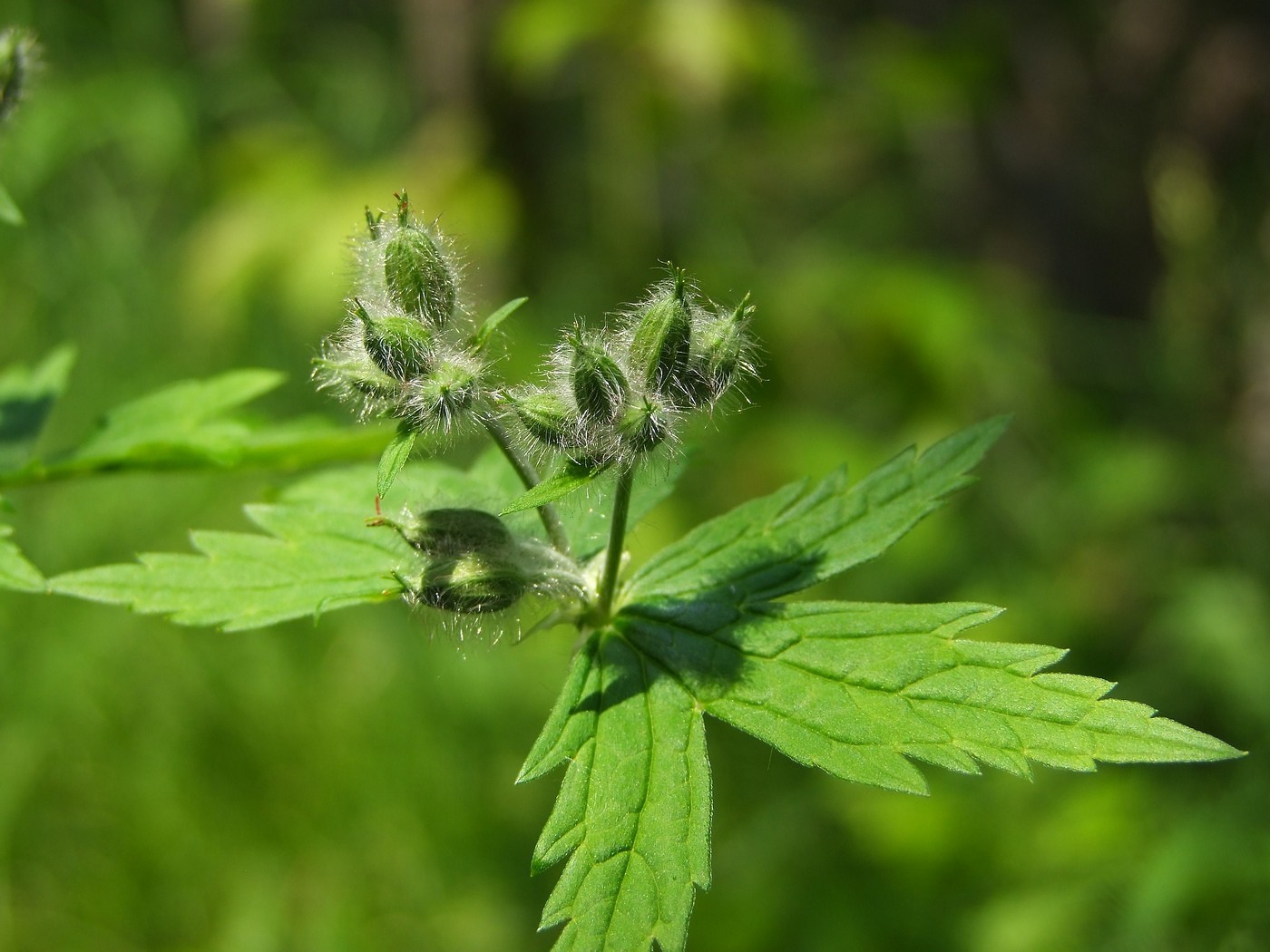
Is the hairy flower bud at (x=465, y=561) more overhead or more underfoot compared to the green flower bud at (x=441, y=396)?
more underfoot

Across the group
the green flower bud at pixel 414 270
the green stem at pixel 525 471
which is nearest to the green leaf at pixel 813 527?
the green stem at pixel 525 471

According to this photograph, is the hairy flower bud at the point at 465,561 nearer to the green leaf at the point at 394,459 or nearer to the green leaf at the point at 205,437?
the green leaf at the point at 394,459

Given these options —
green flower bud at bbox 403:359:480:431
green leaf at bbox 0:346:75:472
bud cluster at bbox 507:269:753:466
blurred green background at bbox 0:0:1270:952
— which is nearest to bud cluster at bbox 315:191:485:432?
green flower bud at bbox 403:359:480:431

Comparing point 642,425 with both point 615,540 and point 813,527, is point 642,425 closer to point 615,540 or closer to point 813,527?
point 615,540

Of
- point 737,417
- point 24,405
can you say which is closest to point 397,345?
point 24,405

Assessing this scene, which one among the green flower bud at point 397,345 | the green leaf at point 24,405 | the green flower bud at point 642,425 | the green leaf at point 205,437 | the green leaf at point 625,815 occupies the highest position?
the green leaf at point 24,405

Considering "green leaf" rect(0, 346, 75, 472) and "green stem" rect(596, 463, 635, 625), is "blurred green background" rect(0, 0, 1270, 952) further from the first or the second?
"green leaf" rect(0, 346, 75, 472)

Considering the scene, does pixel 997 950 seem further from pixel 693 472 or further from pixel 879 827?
pixel 693 472
